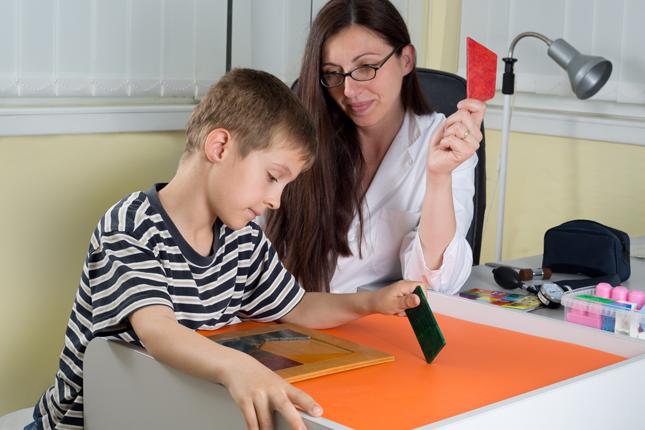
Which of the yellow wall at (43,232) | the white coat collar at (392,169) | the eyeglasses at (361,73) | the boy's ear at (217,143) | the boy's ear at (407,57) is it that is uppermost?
the boy's ear at (407,57)

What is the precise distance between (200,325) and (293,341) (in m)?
0.15

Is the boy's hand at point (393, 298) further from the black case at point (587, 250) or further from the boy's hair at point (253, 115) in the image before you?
the black case at point (587, 250)

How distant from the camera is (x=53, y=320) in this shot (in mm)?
2166

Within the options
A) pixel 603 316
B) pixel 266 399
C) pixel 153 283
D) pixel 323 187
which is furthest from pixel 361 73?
pixel 266 399

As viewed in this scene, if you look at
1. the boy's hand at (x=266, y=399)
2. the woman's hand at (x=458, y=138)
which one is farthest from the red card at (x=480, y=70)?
the boy's hand at (x=266, y=399)

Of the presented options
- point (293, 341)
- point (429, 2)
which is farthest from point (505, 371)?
point (429, 2)

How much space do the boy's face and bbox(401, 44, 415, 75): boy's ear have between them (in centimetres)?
66

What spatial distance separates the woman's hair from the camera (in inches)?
71.0

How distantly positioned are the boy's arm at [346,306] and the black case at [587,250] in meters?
0.56

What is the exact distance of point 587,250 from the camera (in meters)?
1.72

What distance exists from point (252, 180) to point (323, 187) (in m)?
0.60

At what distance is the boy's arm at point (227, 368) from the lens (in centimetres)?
87

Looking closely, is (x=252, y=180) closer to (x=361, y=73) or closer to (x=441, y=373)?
(x=441, y=373)

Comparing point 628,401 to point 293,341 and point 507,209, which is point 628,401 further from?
point 507,209
